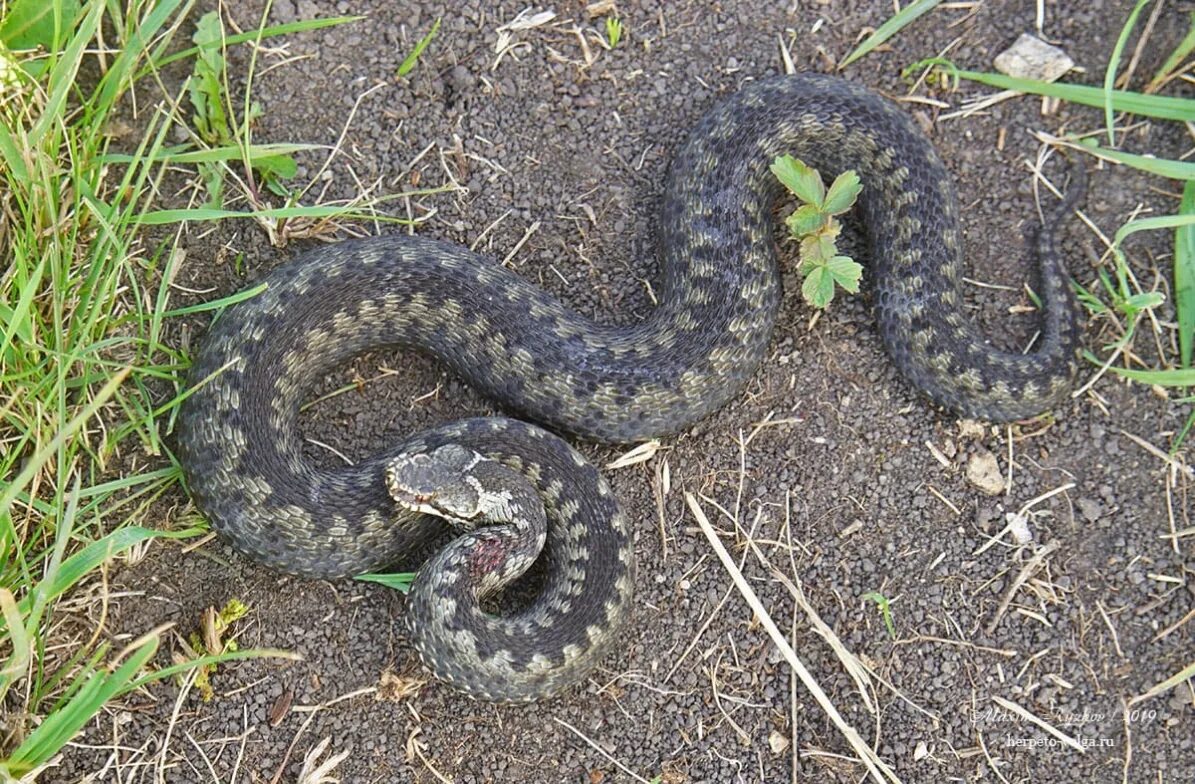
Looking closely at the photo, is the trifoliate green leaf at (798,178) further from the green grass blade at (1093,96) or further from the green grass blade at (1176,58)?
the green grass blade at (1176,58)

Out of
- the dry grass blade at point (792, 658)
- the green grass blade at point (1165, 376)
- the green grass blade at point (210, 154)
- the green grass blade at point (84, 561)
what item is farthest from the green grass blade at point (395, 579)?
the green grass blade at point (1165, 376)

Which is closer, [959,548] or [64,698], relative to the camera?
[64,698]

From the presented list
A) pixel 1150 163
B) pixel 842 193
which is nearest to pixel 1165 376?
pixel 1150 163

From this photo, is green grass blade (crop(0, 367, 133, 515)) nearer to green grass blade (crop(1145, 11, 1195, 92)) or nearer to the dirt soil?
the dirt soil

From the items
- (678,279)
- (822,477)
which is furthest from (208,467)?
(822,477)

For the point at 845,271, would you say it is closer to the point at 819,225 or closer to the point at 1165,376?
the point at 819,225

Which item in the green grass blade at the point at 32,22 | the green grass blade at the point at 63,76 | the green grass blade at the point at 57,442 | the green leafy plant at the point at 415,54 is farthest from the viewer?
the green leafy plant at the point at 415,54

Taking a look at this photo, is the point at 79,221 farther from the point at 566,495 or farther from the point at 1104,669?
the point at 1104,669
